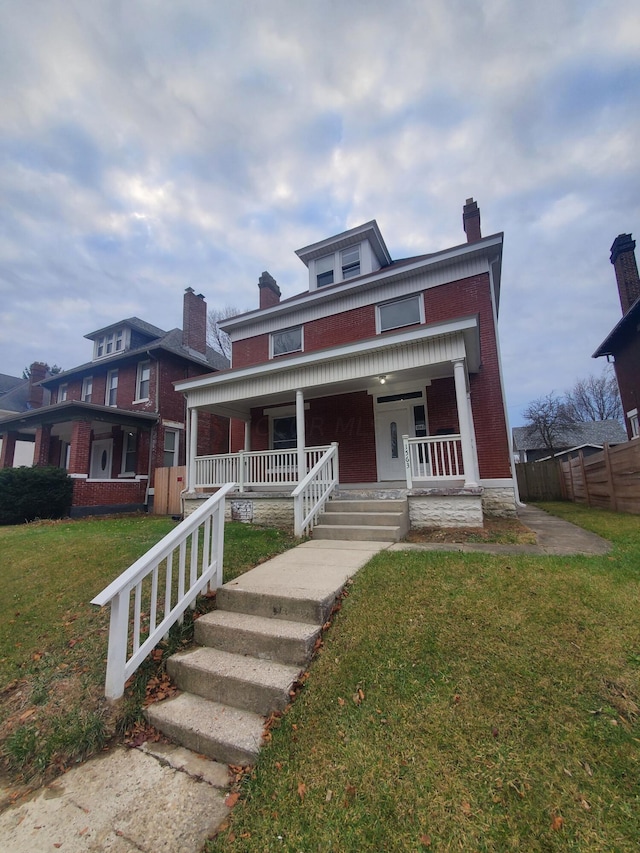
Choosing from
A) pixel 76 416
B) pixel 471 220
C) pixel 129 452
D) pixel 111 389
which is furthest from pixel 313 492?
pixel 111 389

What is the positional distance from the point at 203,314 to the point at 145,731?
728 inches

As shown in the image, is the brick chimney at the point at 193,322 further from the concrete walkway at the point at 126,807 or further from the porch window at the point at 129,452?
the concrete walkway at the point at 126,807

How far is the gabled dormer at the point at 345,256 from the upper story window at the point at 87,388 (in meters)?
12.5

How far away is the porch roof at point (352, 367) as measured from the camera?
774 centimetres

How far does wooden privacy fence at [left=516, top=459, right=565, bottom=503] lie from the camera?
15.7 m

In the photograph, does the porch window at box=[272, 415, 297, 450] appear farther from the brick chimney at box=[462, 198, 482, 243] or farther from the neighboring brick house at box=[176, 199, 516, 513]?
the brick chimney at box=[462, 198, 482, 243]

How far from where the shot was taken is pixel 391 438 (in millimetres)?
10648

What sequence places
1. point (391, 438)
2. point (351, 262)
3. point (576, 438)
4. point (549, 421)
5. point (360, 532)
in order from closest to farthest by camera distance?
point (360, 532) → point (391, 438) → point (351, 262) → point (549, 421) → point (576, 438)

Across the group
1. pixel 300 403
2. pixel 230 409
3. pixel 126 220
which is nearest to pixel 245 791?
pixel 300 403

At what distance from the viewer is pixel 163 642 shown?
3.18 metres

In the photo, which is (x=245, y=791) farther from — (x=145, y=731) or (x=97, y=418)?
(x=97, y=418)

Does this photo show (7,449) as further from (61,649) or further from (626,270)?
(626,270)

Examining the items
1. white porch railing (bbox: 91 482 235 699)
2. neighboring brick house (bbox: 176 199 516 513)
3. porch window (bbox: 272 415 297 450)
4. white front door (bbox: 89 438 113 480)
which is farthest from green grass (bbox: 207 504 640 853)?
white front door (bbox: 89 438 113 480)

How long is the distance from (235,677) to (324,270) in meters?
13.5
